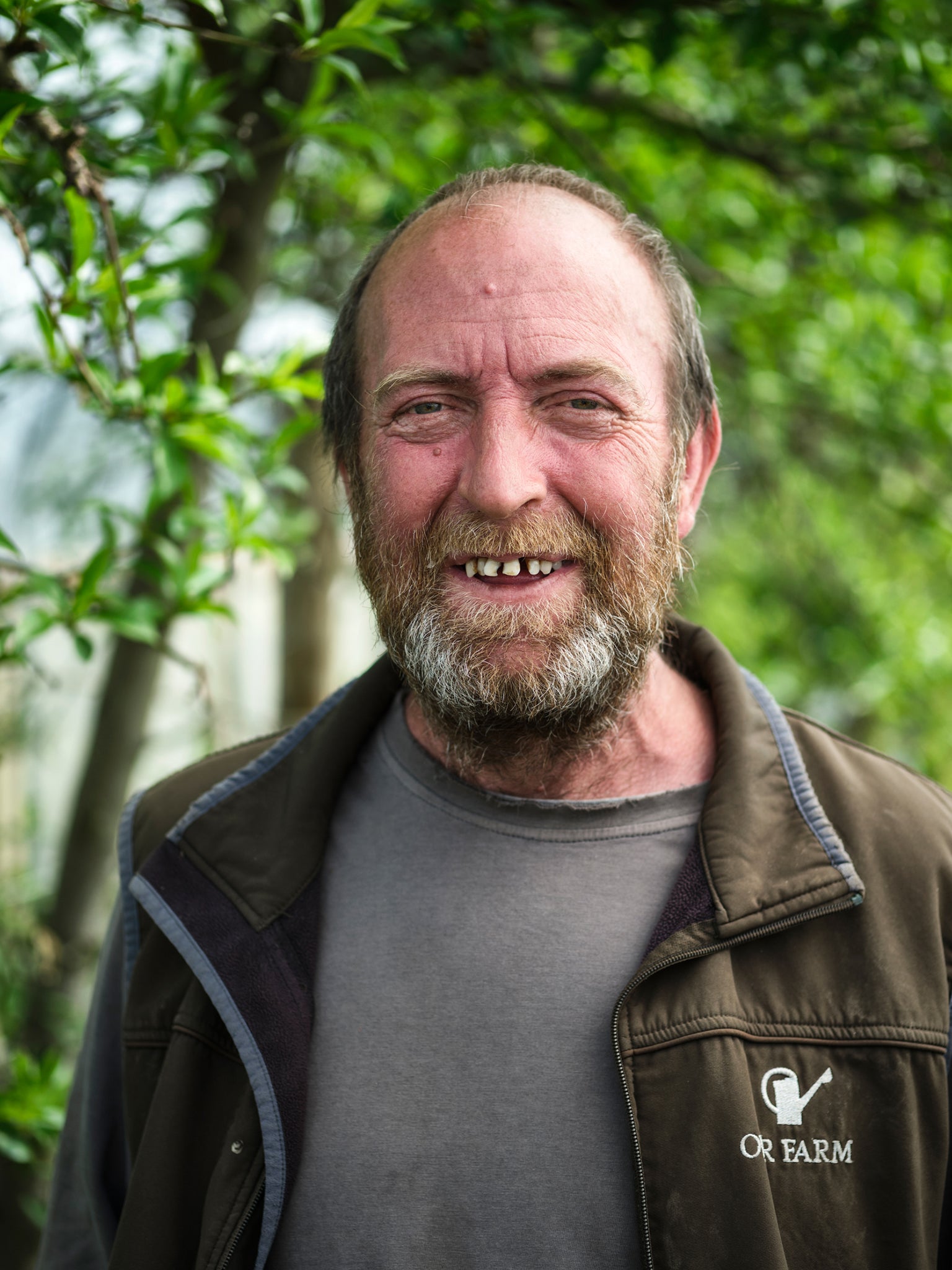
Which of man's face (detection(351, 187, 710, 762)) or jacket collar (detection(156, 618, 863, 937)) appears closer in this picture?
jacket collar (detection(156, 618, 863, 937))

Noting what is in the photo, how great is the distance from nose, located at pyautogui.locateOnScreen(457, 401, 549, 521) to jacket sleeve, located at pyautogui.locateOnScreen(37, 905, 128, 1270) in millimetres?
1137

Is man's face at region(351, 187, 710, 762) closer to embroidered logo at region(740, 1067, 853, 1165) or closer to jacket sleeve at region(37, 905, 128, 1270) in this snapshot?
Answer: embroidered logo at region(740, 1067, 853, 1165)

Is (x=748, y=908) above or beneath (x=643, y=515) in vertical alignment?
beneath

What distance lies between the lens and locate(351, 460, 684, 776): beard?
5.71 feet

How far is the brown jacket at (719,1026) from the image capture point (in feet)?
4.91

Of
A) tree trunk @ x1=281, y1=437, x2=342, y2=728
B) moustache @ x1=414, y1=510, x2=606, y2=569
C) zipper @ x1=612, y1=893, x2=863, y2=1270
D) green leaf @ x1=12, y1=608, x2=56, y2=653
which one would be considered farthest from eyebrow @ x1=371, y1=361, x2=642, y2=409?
tree trunk @ x1=281, y1=437, x2=342, y2=728

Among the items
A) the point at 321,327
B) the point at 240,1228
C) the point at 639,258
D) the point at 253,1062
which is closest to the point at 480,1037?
the point at 253,1062

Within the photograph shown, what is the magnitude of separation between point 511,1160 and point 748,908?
1.78 feet

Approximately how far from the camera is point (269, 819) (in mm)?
1922

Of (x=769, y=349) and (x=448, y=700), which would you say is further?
(x=769, y=349)

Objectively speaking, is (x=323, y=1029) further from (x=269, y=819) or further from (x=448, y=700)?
(x=448, y=700)

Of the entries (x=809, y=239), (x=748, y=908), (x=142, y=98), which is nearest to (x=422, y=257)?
(x=142, y=98)

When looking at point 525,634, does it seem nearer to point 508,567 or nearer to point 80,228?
point 508,567

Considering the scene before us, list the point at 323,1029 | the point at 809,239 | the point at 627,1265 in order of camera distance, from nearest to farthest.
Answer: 1. the point at 627,1265
2. the point at 323,1029
3. the point at 809,239
